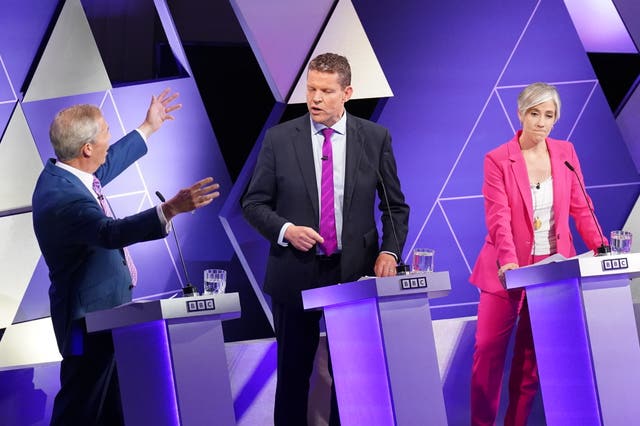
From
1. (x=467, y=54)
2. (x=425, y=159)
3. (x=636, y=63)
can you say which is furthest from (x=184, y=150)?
(x=636, y=63)

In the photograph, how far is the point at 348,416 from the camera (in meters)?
3.27

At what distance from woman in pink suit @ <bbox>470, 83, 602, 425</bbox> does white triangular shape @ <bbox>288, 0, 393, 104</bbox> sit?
4.42 feet

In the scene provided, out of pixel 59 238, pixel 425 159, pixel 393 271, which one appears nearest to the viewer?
pixel 59 238

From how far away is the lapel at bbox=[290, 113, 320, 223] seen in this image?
152 inches

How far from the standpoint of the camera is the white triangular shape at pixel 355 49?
538 centimetres

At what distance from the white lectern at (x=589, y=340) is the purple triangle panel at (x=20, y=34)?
10.1ft

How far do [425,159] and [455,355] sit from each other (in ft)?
4.16

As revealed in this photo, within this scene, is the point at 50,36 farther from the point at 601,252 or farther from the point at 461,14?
the point at 601,252

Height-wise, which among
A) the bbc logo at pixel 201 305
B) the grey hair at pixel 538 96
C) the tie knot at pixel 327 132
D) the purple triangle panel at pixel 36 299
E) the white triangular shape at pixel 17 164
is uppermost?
the white triangular shape at pixel 17 164

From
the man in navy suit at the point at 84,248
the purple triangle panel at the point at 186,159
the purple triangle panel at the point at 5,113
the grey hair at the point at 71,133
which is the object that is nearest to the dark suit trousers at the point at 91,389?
the man in navy suit at the point at 84,248

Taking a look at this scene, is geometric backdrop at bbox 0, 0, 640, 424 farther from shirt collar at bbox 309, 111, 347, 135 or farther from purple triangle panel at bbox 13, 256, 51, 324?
shirt collar at bbox 309, 111, 347, 135

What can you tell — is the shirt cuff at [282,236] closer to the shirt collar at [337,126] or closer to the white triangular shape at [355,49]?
the shirt collar at [337,126]

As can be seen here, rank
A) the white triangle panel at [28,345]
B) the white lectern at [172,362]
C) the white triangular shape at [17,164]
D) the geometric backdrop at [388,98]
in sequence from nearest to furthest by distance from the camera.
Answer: the white lectern at [172,362] < the white triangle panel at [28,345] < the white triangular shape at [17,164] < the geometric backdrop at [388,98]

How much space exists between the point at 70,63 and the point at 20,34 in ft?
1.01
